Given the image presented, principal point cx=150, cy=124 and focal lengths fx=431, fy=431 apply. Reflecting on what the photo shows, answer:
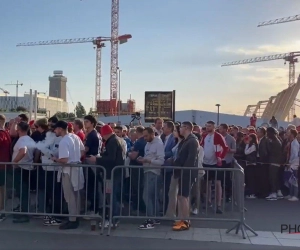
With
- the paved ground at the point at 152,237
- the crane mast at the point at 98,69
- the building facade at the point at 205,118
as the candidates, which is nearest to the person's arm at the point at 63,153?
the paved ground at the point at 152,237

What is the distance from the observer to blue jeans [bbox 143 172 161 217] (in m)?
8.18

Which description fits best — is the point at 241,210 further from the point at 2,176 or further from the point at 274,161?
the point at 2,176

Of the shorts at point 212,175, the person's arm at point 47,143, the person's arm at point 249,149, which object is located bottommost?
the shorts at point 212,175

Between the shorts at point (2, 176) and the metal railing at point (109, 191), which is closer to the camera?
the metal railing at point (109, 191)

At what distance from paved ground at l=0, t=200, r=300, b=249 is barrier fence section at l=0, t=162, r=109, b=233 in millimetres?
271

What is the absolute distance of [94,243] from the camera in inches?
273

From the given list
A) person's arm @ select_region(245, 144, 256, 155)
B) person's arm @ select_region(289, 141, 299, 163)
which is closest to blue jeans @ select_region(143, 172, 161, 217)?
person's arm @ select_region(245, 144, 256, 155)

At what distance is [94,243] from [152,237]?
102cm

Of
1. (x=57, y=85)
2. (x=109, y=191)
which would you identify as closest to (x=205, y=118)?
(x=109, y=191)

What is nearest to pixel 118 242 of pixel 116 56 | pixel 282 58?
pixel 116 56

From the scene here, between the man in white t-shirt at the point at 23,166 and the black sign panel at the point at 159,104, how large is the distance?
10963 mm

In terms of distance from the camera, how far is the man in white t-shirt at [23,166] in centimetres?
814

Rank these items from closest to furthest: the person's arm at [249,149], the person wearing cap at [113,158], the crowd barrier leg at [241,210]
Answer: the crowd barrier leg at [241,210], the person wearing cap at [113,158], the person's arm at [249,149]

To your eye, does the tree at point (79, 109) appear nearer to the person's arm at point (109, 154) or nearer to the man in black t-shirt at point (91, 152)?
the man in black t-shirt at point (91, 152)
